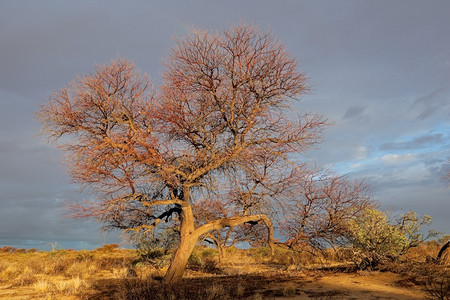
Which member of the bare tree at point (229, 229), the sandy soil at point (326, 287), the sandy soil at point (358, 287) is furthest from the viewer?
the bare tree at point (229, 229)

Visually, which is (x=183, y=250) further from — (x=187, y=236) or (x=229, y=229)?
(x=229, y=229)

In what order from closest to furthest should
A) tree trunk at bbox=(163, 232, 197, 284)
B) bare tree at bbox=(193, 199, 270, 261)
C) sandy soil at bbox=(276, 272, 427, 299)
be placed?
sandy soil at bbox=(276, 272, 427, 299) → tree trunk at bbox=(163, 232, 197, 284) → bare tree at bbox=(193, 199, 270, 261)

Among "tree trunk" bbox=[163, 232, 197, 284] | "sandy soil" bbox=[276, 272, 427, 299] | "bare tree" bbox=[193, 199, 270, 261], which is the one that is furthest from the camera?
"bare tree" bbox=[193, 199, 270, 261]

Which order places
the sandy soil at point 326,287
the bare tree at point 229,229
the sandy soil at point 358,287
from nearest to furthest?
the sandy soil at point 358,287 < the sandy soil at point 326,287 < the bare tree at point 229,229

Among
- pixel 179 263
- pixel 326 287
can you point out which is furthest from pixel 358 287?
pixel 179 263

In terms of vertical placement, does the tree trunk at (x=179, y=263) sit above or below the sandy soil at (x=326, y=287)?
above

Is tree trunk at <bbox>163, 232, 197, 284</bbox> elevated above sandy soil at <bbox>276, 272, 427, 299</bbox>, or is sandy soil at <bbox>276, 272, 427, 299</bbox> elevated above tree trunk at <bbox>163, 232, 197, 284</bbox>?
tree trunk at <bbox>163, 232, 197, 284</bbox>

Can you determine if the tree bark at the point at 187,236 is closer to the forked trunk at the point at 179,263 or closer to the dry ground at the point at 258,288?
the forked trunk at the point at 179,263

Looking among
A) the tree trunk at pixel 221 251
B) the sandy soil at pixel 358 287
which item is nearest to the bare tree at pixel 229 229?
the tree trunk at pixel 221 251

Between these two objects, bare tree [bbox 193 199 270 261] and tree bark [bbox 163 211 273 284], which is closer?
tree bark [bbox 163 211 273 284]

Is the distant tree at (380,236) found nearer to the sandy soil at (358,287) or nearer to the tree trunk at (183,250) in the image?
the sandy soil at (358,287)

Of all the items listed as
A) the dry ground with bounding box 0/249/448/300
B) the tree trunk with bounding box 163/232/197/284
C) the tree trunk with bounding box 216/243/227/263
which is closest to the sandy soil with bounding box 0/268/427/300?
the dry ground with bounding box 0/249/448/300

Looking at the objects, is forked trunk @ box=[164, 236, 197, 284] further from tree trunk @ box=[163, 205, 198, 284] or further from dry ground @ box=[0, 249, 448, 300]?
dry ground @ box=[0, 249, 448, 300]

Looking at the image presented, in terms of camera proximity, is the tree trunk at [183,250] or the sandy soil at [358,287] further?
the tree trunk at [183,250]
